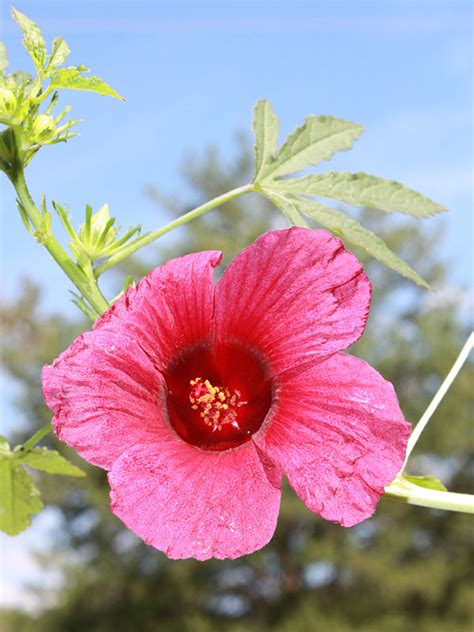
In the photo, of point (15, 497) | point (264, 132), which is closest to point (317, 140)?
A: point (264, 132)

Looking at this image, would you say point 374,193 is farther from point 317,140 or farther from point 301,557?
point 301,557

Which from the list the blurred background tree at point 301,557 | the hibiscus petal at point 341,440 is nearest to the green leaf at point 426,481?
the hibiscus petal at point 341,440

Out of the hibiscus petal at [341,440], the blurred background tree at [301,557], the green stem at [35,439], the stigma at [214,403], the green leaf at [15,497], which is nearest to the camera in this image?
the hibiscus petal at [341,440]

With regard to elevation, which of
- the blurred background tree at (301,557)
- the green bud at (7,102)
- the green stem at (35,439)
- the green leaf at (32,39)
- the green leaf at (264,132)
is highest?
the green leaf at (32,39)

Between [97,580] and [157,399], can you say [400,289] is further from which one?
[157,399]

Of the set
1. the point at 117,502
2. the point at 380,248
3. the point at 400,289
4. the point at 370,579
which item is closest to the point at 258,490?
the point at 117,502

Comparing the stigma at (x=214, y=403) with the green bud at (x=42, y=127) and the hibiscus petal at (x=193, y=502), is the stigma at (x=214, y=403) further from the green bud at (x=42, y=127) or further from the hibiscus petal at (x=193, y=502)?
the green bud at (x=42, y=127)
